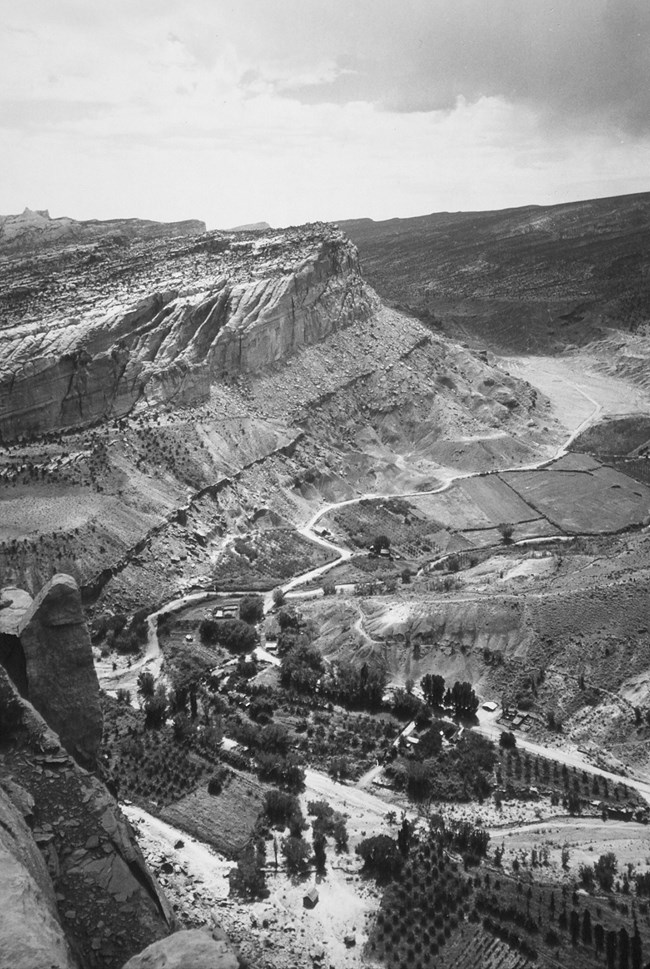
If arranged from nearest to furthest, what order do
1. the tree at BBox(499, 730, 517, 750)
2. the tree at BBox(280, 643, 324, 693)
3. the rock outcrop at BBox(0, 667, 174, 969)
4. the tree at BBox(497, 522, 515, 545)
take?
1. the rock outcrop at BBox(0, 667, 174, 969)
2. the tree at BBox(499, 730, 517, 750)
3. the tree at BBox(280, 643, 324, 693)
4. the tree at BBox(497, 522, 515, 545)

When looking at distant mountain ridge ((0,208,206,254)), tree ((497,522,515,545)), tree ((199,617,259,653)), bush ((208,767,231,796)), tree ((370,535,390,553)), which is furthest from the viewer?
distant mountain ridge ((0,208,206,254))

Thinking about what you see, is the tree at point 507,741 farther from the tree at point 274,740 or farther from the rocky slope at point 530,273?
the rocky slope at point 530,273

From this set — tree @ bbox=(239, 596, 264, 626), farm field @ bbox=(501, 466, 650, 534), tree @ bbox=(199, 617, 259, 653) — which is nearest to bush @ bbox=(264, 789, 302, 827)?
tree @ bbox=(199, 617, 259, 653)

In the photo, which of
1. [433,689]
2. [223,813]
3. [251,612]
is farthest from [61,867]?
[251,612]

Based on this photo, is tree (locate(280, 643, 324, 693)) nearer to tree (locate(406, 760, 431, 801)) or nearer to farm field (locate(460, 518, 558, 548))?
tree (locate(406, 760, 431, 801))

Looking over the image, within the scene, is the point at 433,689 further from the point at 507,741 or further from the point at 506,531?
the point at 506,531
